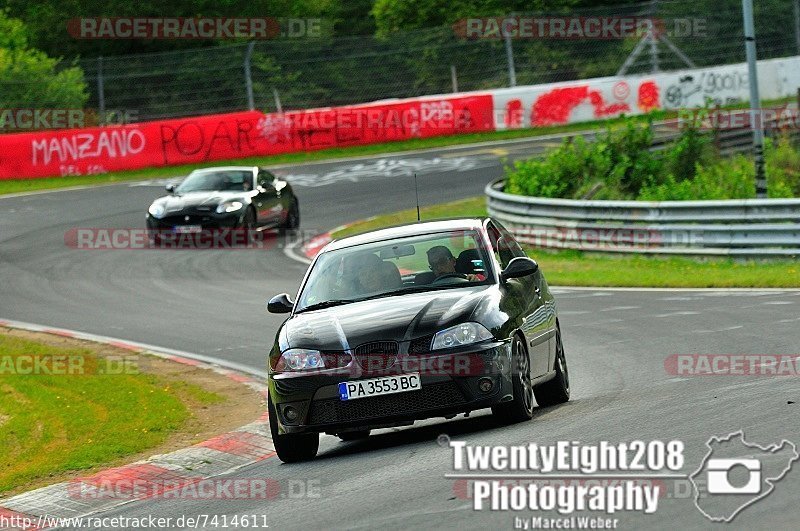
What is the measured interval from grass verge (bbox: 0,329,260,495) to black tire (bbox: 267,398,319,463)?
155 centimetres

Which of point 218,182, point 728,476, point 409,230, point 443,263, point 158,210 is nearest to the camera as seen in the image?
point 728,476

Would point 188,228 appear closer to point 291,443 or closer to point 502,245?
point 502,245

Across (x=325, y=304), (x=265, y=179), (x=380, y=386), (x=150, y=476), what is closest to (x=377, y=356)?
(x=380, y=386)

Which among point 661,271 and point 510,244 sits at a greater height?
point 510,244

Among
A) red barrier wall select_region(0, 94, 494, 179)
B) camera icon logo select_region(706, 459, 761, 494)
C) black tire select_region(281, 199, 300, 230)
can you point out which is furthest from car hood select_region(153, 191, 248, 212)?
camera icon logo select_region(706, 459, 761, 494)

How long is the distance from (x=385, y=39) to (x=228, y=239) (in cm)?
1645

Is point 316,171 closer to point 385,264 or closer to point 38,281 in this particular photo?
point 38,281

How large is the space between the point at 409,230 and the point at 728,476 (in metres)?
4.38

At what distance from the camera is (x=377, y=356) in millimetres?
9305

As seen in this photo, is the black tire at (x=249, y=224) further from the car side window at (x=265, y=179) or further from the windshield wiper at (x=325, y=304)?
the windshield wiper at (x=325, y=304)

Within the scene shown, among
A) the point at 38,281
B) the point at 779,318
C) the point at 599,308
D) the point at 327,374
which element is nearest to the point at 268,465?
the point at 327,374

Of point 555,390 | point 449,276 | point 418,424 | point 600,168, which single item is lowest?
point 418,424

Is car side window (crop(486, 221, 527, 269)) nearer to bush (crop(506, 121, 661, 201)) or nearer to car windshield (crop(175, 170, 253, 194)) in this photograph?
bush (crop(506, 121, 661, 201))

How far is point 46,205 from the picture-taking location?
33.1 metres
